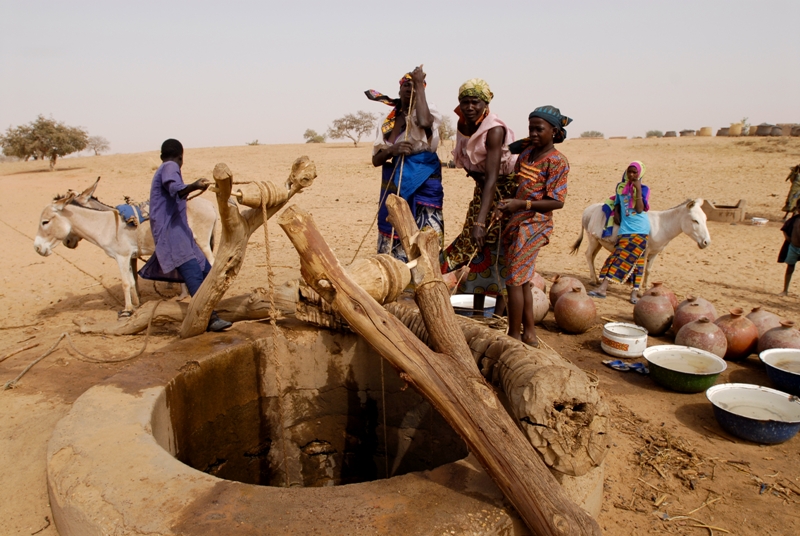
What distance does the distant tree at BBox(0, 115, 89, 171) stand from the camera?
20.6 m

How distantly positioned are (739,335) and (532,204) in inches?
91.5

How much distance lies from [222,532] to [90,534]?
1.52 feet

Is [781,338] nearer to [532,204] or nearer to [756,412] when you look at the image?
[756,412]

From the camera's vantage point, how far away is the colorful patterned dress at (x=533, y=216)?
3283 mm

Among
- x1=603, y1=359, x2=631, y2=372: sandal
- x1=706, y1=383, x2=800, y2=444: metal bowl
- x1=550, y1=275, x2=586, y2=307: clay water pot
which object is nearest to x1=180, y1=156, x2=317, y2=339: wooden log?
x1=706, y1=383, x2=800, y2=444: metal bowl

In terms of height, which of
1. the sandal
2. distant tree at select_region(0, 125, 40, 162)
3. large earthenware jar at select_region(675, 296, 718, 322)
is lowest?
the sandal

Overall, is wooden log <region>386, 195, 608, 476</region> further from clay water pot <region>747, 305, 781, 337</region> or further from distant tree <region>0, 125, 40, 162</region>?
distant tree <region>0, 125, 40, 162</region>

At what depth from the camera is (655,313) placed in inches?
191

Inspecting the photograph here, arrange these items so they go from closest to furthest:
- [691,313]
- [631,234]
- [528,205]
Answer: [528,205] < [691,313] < [631,234]

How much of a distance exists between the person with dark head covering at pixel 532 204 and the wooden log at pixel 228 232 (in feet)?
4.24

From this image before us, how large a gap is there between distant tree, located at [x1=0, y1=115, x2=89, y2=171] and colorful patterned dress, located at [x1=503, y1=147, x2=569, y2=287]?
23.0 m

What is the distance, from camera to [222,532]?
155 centimetres

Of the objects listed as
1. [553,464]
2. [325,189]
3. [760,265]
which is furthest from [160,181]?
[325,189]

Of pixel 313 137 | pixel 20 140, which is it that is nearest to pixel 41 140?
pixel 20 140
